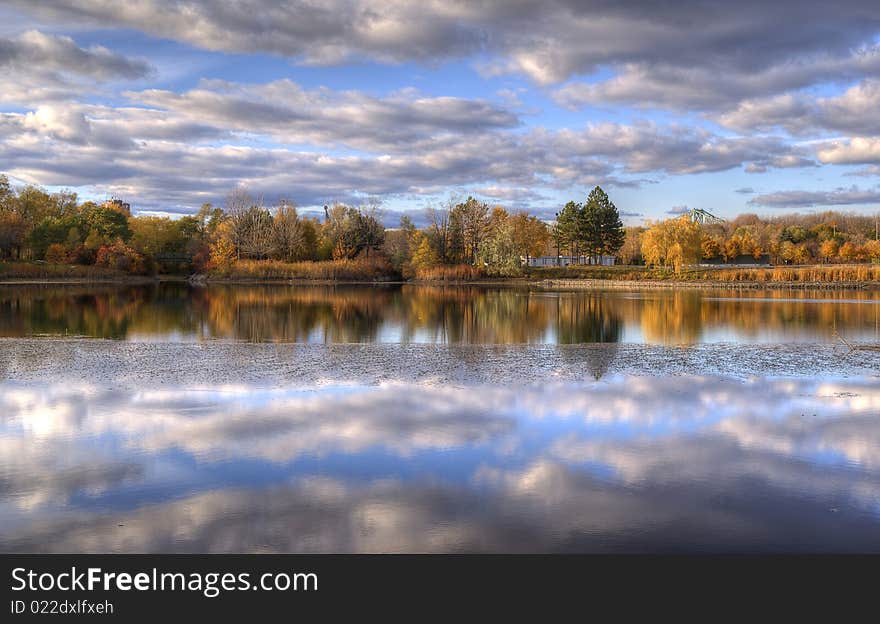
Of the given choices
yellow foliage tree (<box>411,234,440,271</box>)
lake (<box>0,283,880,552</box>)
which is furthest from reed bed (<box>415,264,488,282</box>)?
lake (<box>0,283,880,552</box>)

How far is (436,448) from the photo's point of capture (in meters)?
9.18

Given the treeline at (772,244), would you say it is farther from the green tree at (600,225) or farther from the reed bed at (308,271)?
the reed bed at (308,271)

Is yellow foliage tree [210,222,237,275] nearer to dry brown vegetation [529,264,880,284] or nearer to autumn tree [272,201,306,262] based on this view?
autumn tree [272,201,306,262]

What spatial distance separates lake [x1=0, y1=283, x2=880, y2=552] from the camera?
6.44 m

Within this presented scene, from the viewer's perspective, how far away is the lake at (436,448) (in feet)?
21.1

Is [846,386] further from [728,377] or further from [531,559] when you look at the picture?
[531,559]

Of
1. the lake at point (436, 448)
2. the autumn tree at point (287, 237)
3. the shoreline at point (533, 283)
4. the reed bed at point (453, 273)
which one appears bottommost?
the lake at point (436, 448)

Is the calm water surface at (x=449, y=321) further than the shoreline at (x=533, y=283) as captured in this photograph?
No

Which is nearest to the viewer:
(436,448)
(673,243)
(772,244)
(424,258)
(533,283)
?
(436,448)

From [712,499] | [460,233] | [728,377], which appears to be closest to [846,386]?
[728,377]

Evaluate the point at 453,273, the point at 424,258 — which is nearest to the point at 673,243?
the point at 453,273

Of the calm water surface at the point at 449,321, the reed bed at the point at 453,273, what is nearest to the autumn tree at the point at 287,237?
the reed bed at the point at 453,273

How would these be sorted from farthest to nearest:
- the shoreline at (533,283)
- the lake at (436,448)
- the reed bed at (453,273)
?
the reed bed at (453,273)
the shoreline at (533,283)
the lake at (436,448)

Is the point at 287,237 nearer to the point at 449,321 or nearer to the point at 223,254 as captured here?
the point at 223,254
